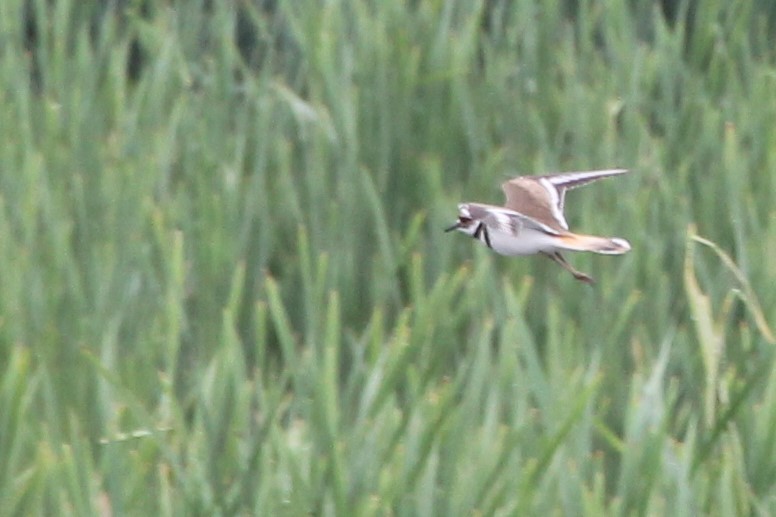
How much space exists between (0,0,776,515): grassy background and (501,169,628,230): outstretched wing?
10 centimetres

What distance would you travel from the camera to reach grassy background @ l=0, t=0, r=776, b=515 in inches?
64.8

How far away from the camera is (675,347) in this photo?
6.88 feet

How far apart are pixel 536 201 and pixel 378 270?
31 cm

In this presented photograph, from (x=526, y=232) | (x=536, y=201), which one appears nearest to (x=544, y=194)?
(x=536, y=201)

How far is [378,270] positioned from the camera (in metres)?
2.18

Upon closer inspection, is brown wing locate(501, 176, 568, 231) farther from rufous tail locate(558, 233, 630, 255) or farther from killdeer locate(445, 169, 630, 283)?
rufous tail locate(558, 233, 630, 255)

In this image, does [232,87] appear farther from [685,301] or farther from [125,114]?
[685,301]

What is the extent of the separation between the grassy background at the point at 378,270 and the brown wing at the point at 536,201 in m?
0.09

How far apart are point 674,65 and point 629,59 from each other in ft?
0.24

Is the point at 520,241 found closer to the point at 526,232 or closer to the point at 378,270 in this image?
the point at 526,232

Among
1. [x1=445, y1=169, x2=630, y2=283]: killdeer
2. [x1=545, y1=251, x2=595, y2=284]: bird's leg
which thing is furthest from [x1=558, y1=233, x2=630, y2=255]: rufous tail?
[x1=545, y1=251, x2=595, y2=284]: bird's leg

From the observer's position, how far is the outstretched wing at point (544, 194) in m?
1.92

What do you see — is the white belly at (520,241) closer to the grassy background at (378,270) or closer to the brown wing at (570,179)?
the grassy background at (378,270)

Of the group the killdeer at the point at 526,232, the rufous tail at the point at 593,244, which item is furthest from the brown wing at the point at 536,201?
the rufous tail at the point at 593,244
